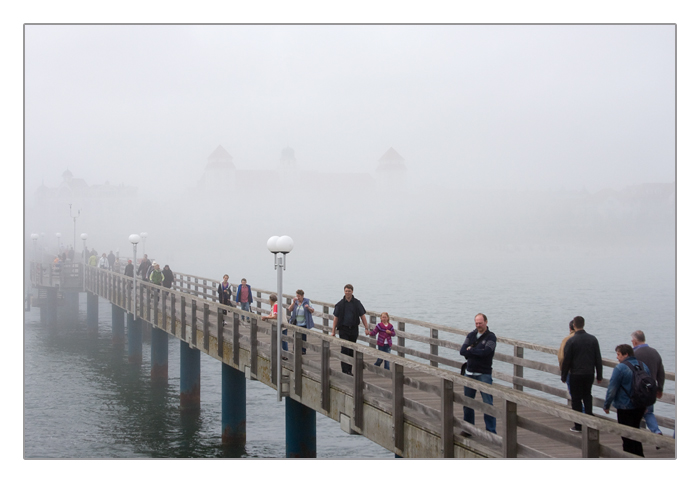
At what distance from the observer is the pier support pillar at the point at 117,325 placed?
37.8 metres

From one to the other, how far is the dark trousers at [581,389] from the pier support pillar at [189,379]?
15556mm

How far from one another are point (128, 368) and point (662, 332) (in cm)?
4917

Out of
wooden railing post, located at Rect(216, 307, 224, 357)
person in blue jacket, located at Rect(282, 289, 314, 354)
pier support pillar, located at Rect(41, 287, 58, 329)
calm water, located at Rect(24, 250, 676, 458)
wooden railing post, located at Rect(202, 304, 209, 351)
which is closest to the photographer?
person in blue jacket, located at Rect(282, 289, 314, 354)

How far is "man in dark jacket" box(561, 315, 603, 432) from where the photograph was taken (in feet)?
29.9

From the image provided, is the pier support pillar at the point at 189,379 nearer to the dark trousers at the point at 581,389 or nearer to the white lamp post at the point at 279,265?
the white lamp post at the point at 279,265

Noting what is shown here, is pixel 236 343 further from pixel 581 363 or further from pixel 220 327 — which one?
pixel 581 363

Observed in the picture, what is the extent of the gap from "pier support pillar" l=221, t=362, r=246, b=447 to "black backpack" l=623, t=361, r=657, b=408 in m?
12.2

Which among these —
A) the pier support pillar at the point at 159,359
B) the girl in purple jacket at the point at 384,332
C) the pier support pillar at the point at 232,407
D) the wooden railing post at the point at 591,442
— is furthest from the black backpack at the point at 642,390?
the pier support pillar at the point at 159,359

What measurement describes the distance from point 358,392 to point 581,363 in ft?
10.3

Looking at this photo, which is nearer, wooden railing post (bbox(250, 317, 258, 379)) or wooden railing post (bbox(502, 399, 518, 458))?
wooden railing post (bbox(502, 399, 518, 458))

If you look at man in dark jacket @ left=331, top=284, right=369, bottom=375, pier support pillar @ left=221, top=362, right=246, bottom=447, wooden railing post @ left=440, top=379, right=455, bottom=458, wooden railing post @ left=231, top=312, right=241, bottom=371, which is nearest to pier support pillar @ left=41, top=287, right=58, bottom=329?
pier support pillar @ left=221, top=362, right=246, bottom=447

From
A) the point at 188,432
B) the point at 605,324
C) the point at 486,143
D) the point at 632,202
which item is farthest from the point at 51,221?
the point at 188,432

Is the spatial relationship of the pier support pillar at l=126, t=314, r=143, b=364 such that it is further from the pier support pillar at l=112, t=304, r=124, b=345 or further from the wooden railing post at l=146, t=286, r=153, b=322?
the wooden railing post at l=146, t=286, r=153, b=322

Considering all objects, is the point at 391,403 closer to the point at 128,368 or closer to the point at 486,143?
the point at 128,368
